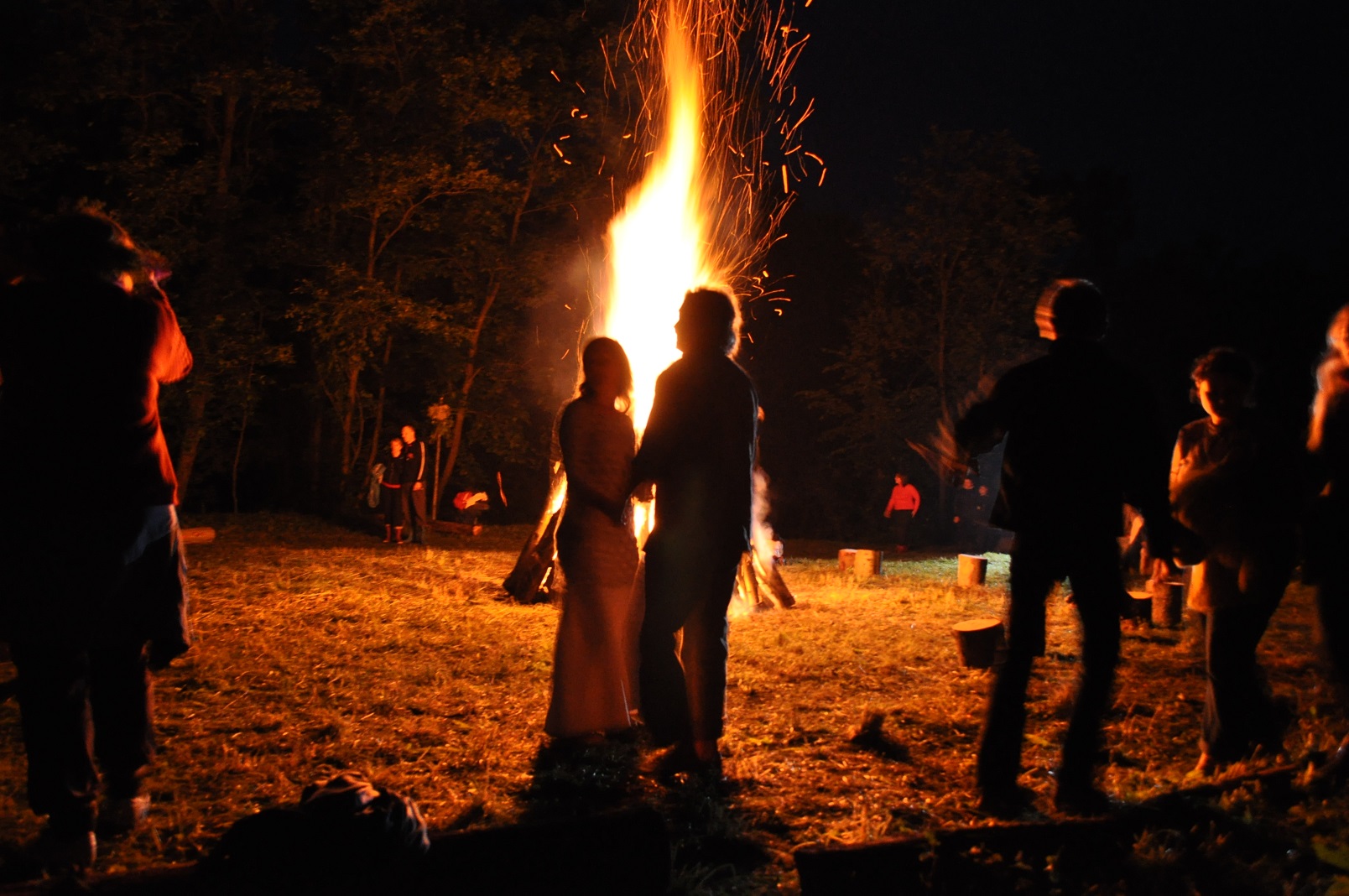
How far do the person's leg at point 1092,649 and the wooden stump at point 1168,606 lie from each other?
6.05 m

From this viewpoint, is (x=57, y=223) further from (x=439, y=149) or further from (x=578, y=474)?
(x=439, y=149)

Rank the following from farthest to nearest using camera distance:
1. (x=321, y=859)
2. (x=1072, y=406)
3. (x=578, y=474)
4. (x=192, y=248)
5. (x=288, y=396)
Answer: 1. (x=288, y=396)
2. (x=192, y=248)
3. (x=578, y=474)
4. (x=1072, y=406)
5. (x=321, y=859)

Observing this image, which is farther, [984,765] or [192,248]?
[192,248]

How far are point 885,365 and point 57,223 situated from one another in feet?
101

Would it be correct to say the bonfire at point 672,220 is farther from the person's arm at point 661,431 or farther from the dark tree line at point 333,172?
the dark tree line at point 333,172

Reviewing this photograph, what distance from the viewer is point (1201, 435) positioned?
4340mm

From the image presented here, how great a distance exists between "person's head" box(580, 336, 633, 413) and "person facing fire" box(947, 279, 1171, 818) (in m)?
1.79

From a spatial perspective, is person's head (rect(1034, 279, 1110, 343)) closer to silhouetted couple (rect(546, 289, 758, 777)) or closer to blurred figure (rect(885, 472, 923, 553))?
silhouetted couple (rect(546, 289, 758, 777))

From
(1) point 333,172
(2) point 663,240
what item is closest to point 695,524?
(2) point 663,240

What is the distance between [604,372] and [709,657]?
1525 millimetres

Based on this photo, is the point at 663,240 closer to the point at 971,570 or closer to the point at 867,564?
the point at 867,564

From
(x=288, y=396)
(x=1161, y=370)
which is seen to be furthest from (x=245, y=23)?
(x=1161, y=370)

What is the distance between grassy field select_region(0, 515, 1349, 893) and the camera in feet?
11.3

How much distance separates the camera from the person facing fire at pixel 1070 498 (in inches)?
136
